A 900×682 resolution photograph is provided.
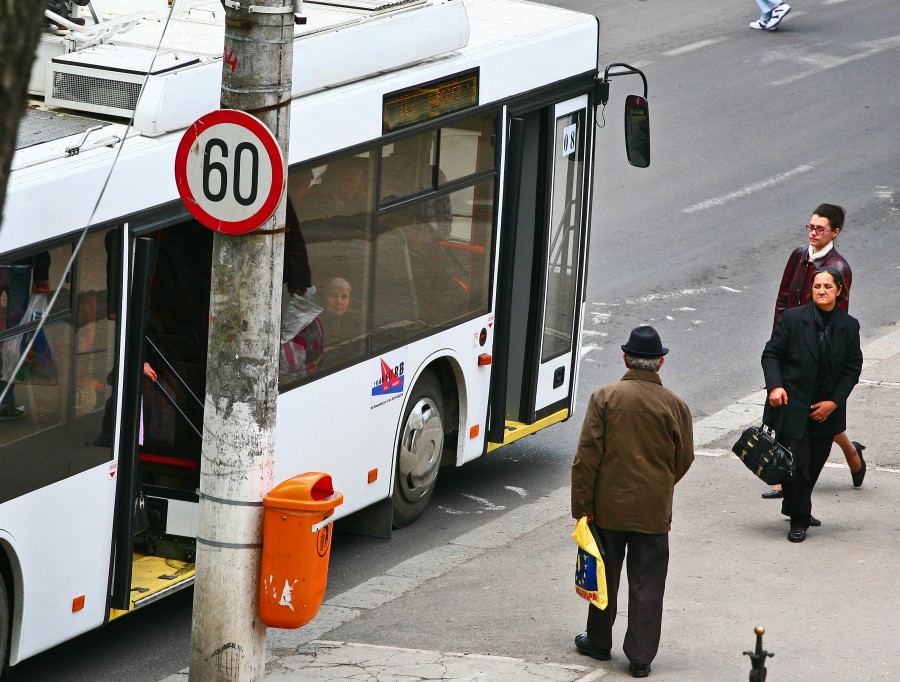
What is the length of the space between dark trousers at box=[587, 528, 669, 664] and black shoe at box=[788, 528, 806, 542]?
215 cm

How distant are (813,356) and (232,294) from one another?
4.23m

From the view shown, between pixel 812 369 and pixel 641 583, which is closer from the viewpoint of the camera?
pixel 641 583

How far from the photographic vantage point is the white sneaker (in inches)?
1000

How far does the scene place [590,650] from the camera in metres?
7.72

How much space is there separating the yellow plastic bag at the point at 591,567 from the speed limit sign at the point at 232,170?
7.53 ft

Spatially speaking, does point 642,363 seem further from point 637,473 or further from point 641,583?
point 641,583

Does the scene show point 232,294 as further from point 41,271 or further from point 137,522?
point 137,522

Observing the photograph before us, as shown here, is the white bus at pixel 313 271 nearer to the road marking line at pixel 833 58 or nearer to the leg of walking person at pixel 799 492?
the leg of walking person at pixel 799 492

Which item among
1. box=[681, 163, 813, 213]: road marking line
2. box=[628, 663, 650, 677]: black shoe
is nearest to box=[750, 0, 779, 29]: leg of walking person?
box=[681, 163, 813, 213]: road marking line

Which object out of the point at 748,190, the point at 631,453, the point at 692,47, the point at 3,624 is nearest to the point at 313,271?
the point at 631,453

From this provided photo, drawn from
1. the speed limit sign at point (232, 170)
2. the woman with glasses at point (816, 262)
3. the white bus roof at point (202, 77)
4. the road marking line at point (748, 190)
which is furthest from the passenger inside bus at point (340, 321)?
the road marking line at point (748, 190)

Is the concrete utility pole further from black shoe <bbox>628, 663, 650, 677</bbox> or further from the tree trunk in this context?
the tree trunk

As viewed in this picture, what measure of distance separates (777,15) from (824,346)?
56.5ft

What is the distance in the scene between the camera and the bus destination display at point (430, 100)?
8.95 meters
